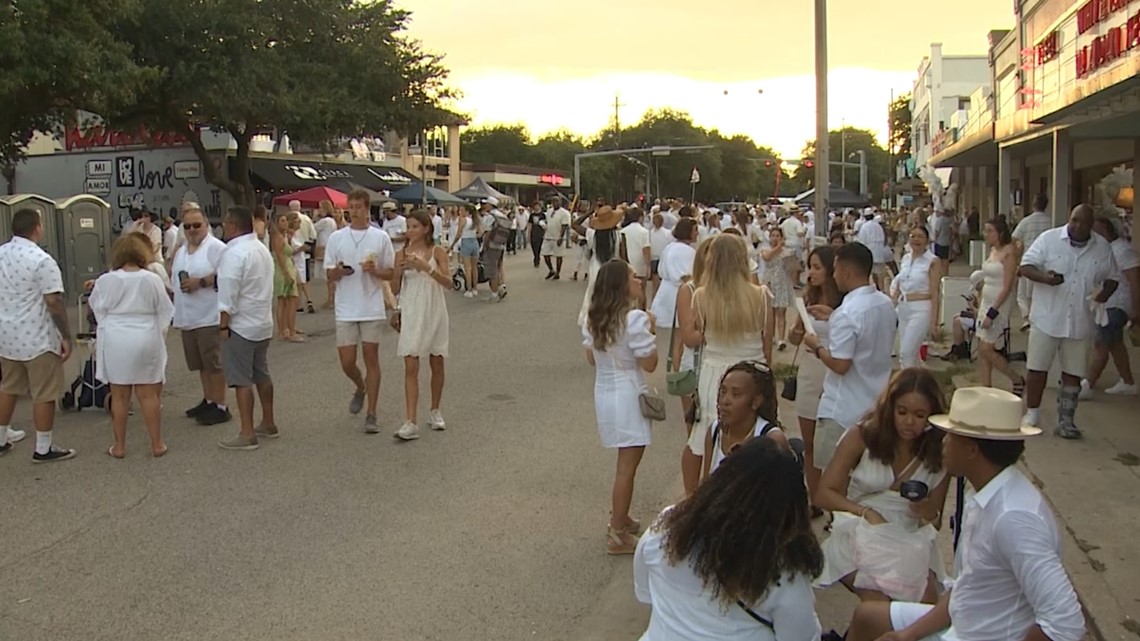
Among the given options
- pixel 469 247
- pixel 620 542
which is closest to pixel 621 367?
pixel 620 542

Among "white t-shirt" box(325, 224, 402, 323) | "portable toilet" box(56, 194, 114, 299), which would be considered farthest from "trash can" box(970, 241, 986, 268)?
"portable toilet" box(56, 194, 114, 299)

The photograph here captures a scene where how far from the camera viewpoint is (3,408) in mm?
7320

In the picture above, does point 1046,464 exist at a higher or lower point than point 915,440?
lower

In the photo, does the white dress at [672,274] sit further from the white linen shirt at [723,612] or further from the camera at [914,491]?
the white linen shirt at [723,612]

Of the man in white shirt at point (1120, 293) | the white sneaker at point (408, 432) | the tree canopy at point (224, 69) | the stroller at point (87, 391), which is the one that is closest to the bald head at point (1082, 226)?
the man in white shirt at point (1120, 293)

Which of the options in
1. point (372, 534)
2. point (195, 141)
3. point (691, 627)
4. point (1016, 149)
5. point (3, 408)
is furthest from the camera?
point (195, 141)

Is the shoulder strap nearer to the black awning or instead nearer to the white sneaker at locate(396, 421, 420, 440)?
the white sneaker at locate(396, 421, 420, 440)

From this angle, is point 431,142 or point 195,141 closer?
point 195,141

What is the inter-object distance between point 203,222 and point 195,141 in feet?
67.3

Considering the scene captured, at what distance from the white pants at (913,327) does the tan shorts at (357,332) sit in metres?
4.36

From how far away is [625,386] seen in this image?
17.4ft

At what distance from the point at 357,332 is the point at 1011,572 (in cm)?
595

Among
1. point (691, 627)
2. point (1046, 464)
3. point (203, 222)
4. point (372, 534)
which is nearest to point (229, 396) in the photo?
point (203, 222)

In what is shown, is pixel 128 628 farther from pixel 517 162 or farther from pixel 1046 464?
pixel 517 162
